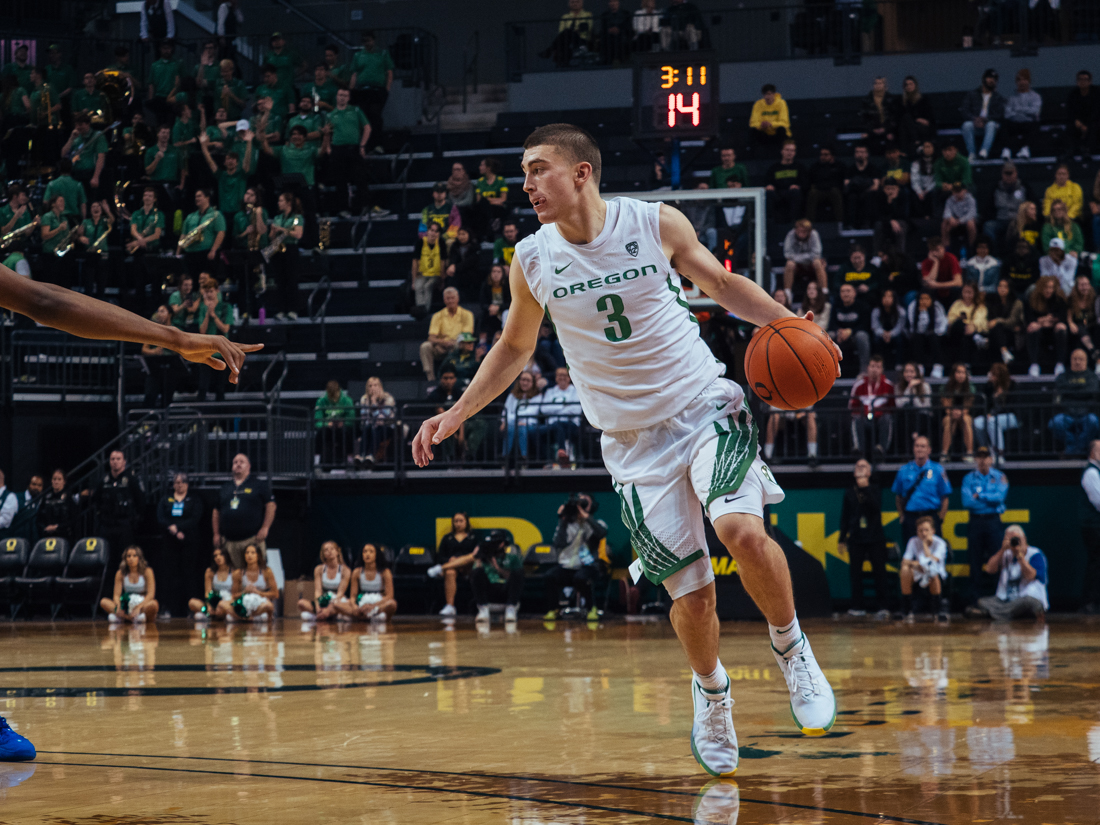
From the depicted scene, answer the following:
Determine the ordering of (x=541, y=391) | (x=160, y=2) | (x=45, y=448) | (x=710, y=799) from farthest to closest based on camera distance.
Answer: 1. (x=160, y=2)
2. (x=45, y=448)
3. (x=541, y=391)
4. (x=710, y=799)

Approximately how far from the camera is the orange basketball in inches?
200

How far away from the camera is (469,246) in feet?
67.1

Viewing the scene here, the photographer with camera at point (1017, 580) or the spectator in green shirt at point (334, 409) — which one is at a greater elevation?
the spectator in green shirt at point (334, 409)

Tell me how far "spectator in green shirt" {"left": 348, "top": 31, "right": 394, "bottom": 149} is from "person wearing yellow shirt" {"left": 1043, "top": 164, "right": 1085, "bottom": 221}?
36.8 feet

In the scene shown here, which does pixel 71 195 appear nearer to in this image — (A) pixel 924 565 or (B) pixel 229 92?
(B) pixel 229 92

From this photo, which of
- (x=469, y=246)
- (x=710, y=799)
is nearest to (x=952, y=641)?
(x=710, y=799)

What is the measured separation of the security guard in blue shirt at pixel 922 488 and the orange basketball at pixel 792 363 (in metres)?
11.1

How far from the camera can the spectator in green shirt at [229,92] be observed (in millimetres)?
23359

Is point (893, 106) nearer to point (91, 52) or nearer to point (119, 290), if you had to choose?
point (119, 290)

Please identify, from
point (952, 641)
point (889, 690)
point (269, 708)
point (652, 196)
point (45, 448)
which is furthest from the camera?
point (45, 448)

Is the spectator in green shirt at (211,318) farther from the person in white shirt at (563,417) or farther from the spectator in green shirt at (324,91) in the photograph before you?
the person in white shirt at (563,417)

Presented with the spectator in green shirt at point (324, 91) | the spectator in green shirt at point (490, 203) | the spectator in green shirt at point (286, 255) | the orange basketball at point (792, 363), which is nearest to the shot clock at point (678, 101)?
the spectator in green shirt at point (490, 203)

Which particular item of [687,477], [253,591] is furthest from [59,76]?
[687,477]

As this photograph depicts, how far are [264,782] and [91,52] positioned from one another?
993 inches
